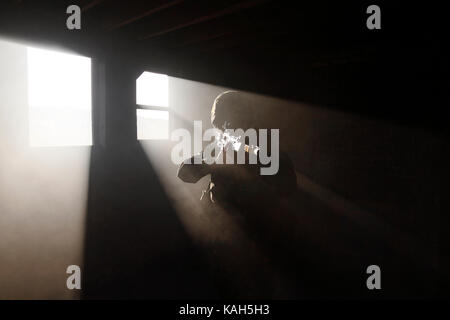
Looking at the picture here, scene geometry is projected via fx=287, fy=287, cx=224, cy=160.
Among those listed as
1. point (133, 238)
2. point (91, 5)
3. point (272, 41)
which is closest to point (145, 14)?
point (91, 5)

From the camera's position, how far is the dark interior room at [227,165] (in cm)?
315

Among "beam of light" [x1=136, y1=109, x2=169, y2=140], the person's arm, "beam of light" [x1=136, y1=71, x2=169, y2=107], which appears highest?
"beam of light" [x1=136, y1=71, x2=169, y2=107]

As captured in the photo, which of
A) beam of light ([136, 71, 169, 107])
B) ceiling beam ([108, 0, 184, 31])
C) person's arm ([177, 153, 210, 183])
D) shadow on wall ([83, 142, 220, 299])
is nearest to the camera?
person's arm ([177, 153, 210, 183])

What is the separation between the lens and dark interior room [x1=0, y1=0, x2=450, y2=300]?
124 inches

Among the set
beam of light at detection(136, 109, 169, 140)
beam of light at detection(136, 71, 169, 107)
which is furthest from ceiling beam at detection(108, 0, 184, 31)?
beam of light at detection(136, 109, 169, 140)

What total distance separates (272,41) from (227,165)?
2671 mm

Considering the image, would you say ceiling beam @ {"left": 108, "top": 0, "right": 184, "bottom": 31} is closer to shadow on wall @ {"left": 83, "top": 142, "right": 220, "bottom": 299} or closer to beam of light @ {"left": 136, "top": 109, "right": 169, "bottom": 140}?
beam of light @ {"left": 136, "top": 109, "right": 169, "bottom": 140}

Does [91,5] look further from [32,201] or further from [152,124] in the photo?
[32,201]

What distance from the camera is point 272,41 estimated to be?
14.2ft

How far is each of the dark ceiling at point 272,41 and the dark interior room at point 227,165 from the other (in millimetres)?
26

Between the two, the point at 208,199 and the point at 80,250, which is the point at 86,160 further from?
the point at 208,199

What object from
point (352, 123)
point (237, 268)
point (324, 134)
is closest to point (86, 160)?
point (237, 268)

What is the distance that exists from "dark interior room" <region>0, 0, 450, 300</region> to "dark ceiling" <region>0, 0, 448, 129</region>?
0.08 ft

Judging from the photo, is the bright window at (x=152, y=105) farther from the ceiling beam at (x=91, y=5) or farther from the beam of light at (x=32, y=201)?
the ceiling beam at (x=91, y=5)
